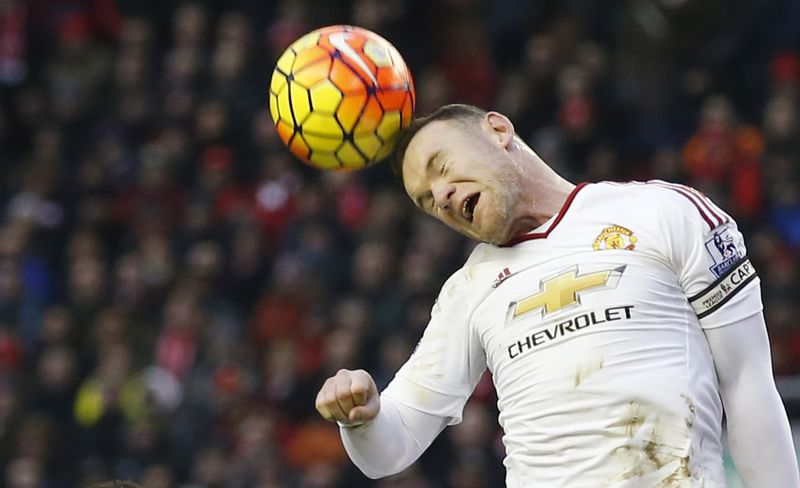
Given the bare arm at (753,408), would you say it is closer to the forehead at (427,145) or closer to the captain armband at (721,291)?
the captain armband at (721,291)

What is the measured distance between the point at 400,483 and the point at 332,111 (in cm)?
566

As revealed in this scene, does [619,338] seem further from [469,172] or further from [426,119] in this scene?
[426,119]

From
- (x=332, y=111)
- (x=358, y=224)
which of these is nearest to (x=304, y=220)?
(x=358, y=224)

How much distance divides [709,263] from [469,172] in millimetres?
776

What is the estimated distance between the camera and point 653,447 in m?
3.89

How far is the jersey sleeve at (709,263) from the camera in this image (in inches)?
156

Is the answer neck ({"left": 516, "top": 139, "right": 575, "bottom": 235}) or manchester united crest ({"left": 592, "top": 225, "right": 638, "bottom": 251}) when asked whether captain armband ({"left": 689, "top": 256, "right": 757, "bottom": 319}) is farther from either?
neck ({"left": 516, "top": 139, "right": 575, "bottom": 235})

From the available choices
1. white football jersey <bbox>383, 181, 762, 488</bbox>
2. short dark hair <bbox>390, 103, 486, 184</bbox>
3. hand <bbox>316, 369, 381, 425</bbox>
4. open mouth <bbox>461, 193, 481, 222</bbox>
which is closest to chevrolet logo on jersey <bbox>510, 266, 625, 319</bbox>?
white football jersey <bbox>383, 181, 762, 488</bbox>

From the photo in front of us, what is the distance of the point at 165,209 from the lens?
41.4 ft

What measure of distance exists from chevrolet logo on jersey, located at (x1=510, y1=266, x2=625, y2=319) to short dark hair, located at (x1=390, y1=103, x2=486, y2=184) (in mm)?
635

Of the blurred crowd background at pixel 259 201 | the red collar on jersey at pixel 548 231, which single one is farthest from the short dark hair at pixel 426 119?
the blurred crowd background at pixel 259 201

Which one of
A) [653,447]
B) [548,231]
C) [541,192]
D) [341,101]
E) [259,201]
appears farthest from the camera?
[259,201]

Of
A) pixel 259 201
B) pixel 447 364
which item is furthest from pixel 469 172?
pixel 259 201

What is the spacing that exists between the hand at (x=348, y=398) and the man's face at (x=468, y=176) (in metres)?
0.60
